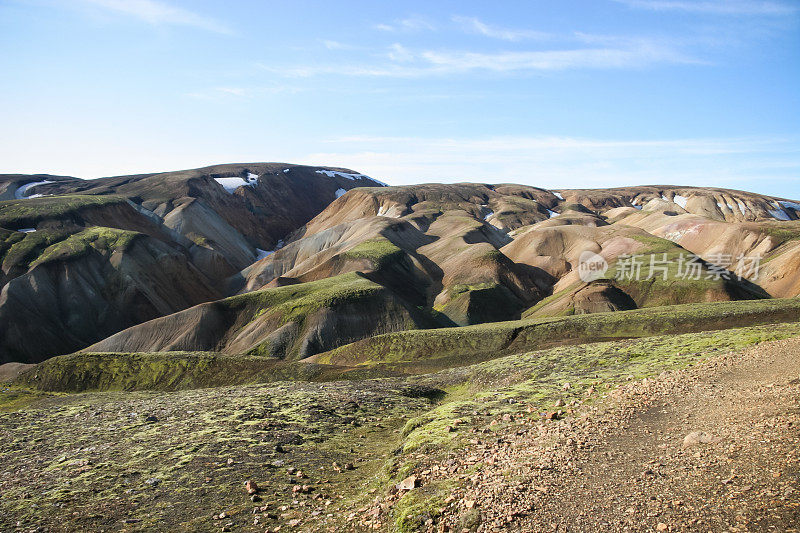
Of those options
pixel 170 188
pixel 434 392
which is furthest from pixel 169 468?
pixel 170 188

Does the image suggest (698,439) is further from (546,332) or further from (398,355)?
(398,355)

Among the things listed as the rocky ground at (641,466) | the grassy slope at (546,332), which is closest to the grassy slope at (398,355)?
the grassy slope at (546,332)

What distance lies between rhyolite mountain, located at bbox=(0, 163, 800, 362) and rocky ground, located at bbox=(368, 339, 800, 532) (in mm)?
51029

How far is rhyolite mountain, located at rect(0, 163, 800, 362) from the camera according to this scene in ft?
243

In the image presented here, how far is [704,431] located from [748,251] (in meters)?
113

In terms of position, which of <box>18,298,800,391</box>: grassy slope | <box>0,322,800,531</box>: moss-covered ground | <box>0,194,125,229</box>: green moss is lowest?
<box>18,298,800,391</box>: grassy slope

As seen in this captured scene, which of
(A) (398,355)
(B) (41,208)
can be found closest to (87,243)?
(B) (41,208)

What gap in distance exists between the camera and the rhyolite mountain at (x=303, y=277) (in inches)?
2921

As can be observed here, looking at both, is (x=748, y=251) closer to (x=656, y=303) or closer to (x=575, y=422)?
(x=656, y=303)

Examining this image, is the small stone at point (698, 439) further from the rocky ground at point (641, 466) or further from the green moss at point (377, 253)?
the green moss at point (377, 253)

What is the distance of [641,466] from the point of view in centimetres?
1288

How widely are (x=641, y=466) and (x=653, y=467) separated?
30 cm

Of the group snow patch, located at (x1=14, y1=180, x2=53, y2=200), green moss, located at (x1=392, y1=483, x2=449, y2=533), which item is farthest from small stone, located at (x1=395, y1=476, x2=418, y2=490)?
snow patch, located at (x1=14, y1=180, x2=53, y2=200)

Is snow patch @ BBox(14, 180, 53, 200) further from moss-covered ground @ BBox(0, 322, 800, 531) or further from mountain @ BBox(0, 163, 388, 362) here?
moss-covered ground @ BBox(0, 322, 800, 531)
